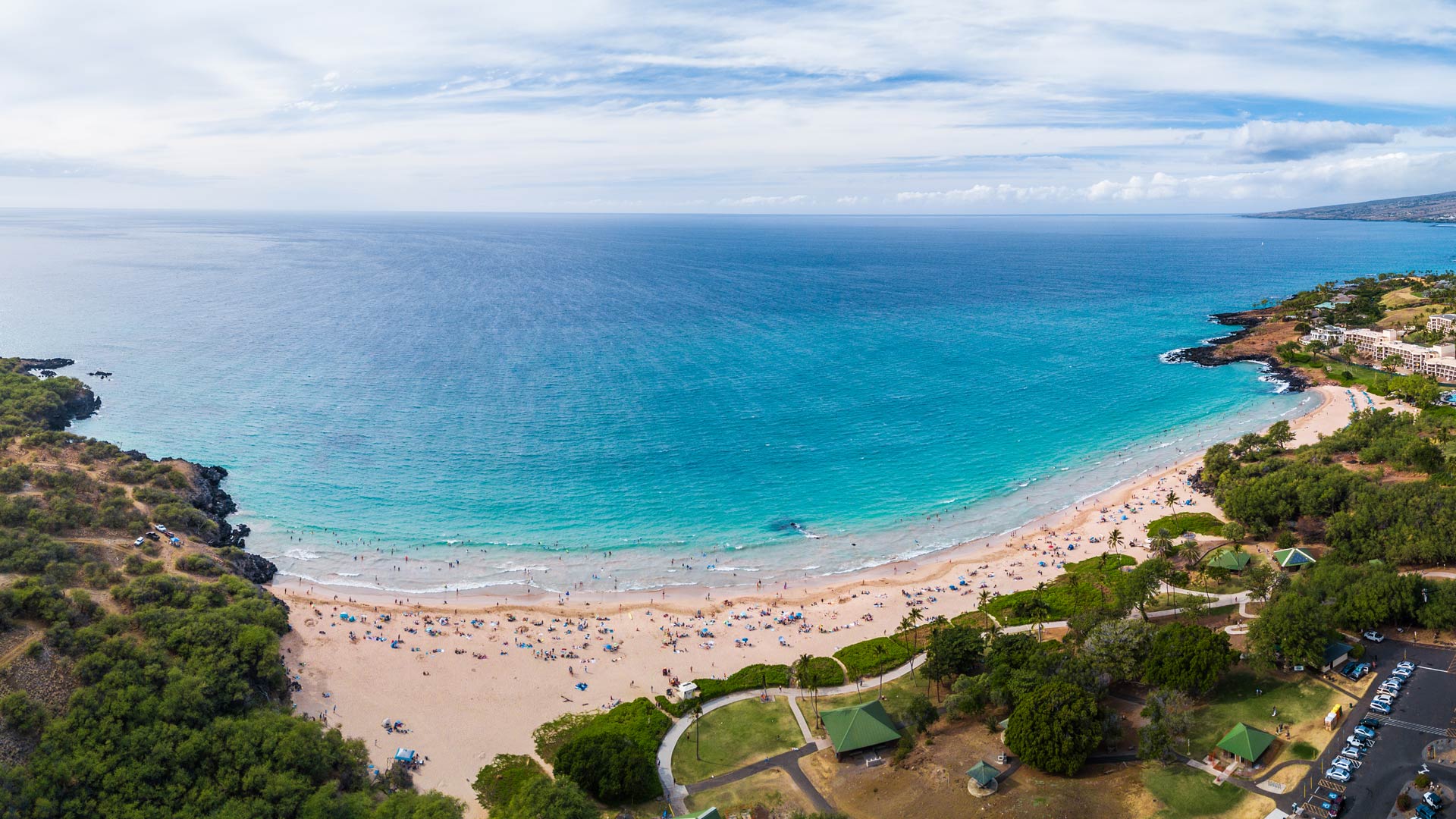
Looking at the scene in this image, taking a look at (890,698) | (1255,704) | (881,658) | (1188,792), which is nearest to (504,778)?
(890,698)

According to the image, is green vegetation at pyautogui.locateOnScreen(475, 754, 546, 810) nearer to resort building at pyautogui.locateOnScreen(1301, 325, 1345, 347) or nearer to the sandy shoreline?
the sandy shoreline

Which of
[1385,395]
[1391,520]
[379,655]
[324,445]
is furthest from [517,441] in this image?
[1385,395]

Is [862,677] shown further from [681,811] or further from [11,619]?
[11,619]

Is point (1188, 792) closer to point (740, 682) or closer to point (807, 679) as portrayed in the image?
point (807, 679)

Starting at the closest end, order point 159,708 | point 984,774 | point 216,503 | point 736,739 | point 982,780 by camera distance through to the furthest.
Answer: point 982,780, point 984,774, point 159,708, point 736,739, point 216,503

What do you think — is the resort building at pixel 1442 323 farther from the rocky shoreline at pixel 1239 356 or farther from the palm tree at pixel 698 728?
the palm tree at pixel 698 728

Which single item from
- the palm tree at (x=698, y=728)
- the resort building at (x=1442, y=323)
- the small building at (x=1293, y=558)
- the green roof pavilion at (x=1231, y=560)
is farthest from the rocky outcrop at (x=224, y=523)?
the resort building at (x=1442, y=323)
